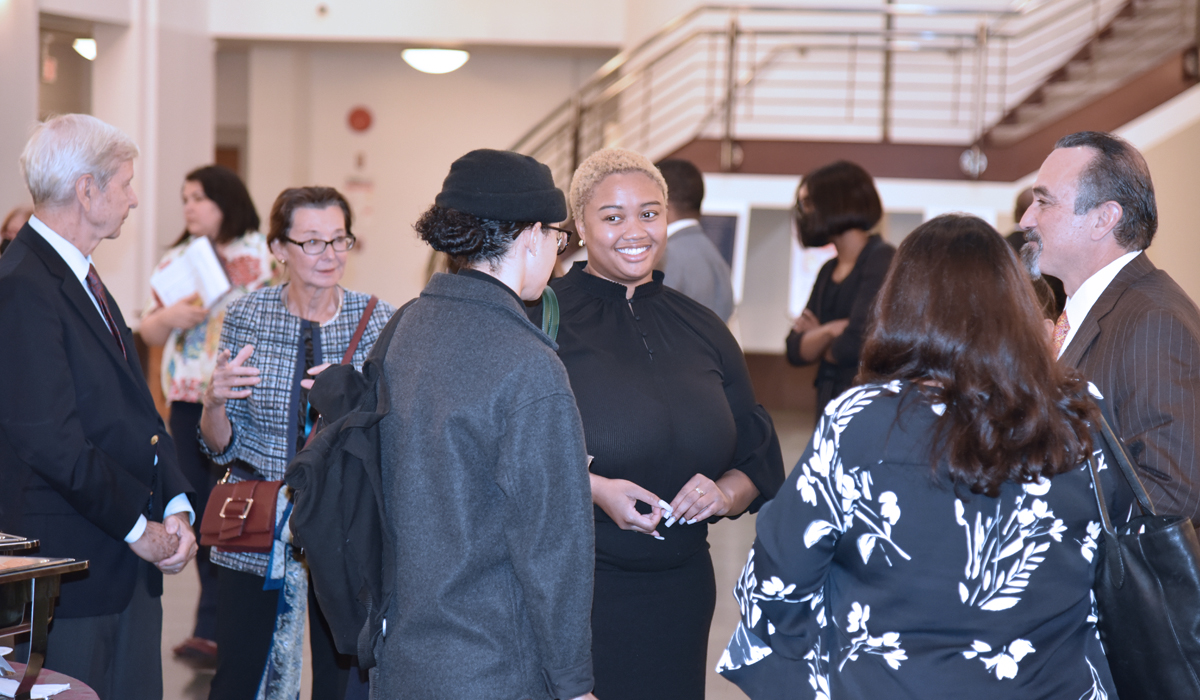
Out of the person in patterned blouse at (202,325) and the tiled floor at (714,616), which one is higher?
the person in patterned blouse at (202,325)

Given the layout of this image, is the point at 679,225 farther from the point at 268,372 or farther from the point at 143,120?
the point at 143,120

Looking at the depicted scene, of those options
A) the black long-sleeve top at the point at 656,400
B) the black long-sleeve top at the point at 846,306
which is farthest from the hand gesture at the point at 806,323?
the black long-sleeve top at the point at 656,400

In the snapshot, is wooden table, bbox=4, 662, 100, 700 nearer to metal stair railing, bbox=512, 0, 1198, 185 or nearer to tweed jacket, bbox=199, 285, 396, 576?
tweed jacket, bbox=199, 285, 396, 576

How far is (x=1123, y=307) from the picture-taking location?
2176mm

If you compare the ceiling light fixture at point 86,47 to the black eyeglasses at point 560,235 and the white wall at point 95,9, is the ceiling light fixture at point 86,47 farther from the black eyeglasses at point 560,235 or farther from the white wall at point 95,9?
the black eyeglasses at point 560,235

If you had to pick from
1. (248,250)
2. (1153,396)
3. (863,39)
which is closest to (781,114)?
(863,39)

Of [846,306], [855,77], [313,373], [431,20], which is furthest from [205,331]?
[855,77]

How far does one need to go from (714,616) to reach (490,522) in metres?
3.46

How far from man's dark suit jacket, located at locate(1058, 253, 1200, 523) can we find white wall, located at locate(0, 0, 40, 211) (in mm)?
6430

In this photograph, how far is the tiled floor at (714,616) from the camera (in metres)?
3.86

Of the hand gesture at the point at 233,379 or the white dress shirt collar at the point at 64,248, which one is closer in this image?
the white dress shirt collar at the point at 64,248

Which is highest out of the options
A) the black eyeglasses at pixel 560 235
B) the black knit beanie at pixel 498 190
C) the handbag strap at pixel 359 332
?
the black knit beanie at pixel 498 190

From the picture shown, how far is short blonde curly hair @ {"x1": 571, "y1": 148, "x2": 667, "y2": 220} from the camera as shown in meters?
2.65

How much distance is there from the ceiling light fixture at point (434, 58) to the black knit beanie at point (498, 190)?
9.19 meters
